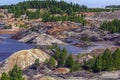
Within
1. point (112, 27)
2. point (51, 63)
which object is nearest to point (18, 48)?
point (112, 27)

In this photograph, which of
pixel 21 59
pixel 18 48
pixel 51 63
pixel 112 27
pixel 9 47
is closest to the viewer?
pixel 51 63

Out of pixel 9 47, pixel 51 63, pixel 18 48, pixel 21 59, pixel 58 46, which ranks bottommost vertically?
pixel 9 47

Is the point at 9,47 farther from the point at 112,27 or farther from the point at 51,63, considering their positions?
the point at 51,63

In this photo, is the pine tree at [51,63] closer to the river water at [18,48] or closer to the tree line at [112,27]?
the river water at [18,48]

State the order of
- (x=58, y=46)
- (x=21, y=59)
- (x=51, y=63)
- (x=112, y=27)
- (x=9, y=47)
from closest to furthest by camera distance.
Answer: (x=51, y=63) < (x=21, y=59) < (x=58, y=46) < (x=9, y=47) < (x=112, y=27)

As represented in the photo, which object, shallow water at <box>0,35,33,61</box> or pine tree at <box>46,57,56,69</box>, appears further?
shallow water at <box>0,35,33,61</box>

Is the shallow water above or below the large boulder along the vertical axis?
below

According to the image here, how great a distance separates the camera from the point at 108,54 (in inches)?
2648

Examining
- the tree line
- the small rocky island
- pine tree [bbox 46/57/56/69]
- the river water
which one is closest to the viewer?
the small rocky island

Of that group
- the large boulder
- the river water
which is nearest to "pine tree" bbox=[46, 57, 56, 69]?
the large boulder

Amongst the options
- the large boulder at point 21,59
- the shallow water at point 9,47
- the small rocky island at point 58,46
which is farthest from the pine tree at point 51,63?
the shallow water at point 9,47

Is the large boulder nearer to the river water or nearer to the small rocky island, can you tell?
the small rocky island

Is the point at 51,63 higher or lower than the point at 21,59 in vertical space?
lower

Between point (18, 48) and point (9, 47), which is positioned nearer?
point (18, 48)
